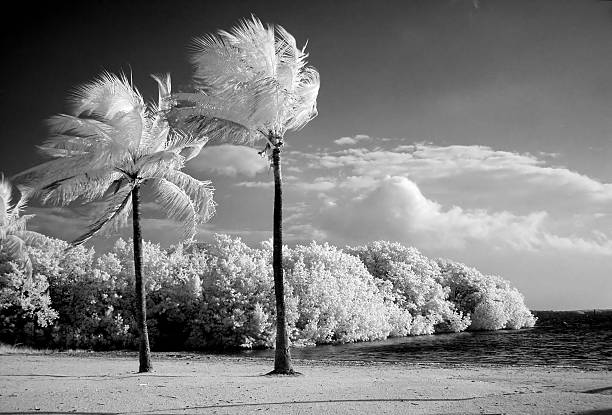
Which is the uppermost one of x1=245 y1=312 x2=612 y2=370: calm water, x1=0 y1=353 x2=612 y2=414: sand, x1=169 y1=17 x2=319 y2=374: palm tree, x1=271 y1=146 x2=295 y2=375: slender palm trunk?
x1=169 y1=17 x2=319 y2=374: palm tree

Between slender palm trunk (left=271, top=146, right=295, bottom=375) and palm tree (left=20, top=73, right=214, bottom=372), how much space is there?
3.06m

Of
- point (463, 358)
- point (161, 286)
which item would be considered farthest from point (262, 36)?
point (161, 286)

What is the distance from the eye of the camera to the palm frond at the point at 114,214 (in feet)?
69.4

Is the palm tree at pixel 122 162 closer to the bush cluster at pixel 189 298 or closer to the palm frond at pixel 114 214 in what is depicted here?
the palm frond at pixel 114 214

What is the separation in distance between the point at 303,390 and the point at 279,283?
5367mm

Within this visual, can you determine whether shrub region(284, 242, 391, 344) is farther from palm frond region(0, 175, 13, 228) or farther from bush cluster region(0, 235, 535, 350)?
palm frond region(0, 175, 13, 228)

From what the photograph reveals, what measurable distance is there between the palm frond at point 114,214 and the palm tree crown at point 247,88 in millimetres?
4532

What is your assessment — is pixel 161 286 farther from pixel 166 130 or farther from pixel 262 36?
pixel 262 36

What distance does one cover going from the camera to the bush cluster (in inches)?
1610

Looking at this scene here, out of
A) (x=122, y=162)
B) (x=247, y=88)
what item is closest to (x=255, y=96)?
(x=247, y=88)

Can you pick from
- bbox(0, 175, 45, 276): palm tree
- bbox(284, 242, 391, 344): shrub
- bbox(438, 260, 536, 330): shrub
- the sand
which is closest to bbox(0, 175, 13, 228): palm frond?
bbox(0, 175, 45, 276): palm tree

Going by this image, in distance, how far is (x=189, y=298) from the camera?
4500 cm

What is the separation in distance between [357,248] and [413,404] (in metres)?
59.6

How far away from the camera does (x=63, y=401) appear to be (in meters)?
12.9
